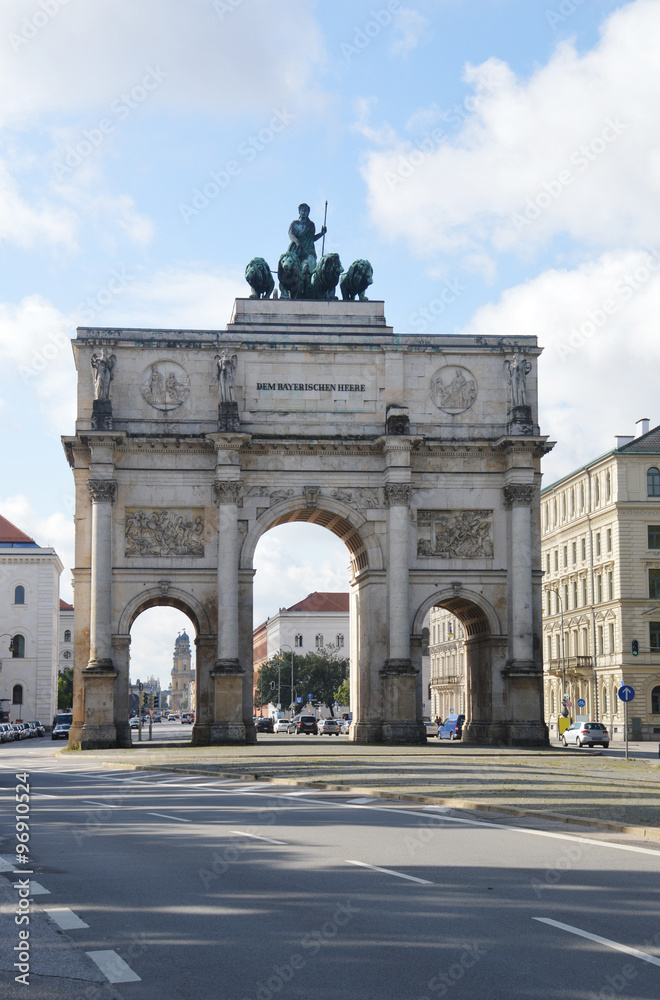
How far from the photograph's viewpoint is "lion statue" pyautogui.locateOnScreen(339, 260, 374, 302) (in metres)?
54.6

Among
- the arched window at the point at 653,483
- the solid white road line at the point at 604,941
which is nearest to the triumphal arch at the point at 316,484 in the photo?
the arched window at the point at 653,483

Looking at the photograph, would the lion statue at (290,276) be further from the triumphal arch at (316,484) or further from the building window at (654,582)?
the building window at (654,582)

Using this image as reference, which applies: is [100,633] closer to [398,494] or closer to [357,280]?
[398,494]

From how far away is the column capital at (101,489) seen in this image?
49.6 metres

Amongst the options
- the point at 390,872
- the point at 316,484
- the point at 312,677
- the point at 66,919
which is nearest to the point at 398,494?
the point at 316,484

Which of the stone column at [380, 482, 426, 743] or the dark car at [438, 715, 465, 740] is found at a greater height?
the stone column at [380, 482, 426, 743]

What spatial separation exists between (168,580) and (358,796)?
27403mm

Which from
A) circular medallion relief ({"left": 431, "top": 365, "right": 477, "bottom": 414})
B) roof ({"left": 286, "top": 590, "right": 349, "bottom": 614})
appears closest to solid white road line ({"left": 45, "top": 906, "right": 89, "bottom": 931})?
circular medallion relief ({"left": 431, "top": 365, "right": 477, "bottom": 414})

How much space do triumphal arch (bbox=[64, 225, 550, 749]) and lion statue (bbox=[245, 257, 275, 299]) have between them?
2981 mm

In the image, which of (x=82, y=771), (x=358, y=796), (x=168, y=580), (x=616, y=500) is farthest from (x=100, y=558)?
(x=616, y=500)

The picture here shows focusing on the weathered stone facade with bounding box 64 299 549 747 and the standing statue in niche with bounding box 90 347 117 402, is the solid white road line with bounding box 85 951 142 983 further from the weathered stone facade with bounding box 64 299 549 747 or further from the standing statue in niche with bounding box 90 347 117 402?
the standing statue in niche with bounding box 90 347 117 402

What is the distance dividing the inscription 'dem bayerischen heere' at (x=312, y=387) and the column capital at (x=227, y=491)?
4372 mm

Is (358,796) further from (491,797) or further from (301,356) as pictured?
(301,356)

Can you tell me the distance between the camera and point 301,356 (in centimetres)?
5162
